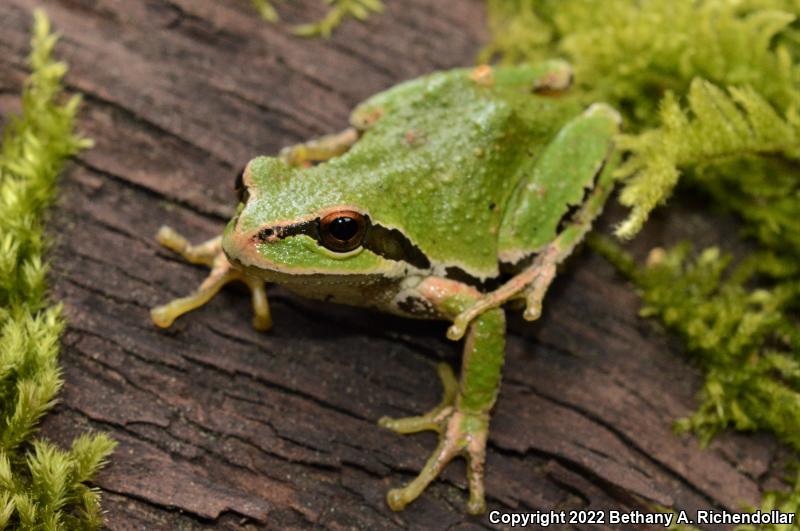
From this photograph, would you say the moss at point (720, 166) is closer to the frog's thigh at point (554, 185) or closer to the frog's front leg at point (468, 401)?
the frog's thigh at point (554, 185)

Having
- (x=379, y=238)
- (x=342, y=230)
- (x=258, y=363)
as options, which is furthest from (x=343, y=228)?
(x=258, y=363)

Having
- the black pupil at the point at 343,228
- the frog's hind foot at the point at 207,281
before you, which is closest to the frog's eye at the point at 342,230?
the black pupil at the point at 343,228

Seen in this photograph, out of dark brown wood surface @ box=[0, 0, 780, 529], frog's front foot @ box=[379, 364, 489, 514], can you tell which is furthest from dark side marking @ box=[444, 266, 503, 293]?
frog's front foot @ box=[379, 364, 489, 514]

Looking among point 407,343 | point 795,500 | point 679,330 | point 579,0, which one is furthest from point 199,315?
point 579,0

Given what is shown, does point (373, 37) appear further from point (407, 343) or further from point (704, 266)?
point (704, 266)

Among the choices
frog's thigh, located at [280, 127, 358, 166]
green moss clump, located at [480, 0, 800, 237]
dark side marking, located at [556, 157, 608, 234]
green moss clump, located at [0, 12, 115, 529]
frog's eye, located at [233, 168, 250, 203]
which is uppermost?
green moss clump, located at [480, 0, 800, 237]

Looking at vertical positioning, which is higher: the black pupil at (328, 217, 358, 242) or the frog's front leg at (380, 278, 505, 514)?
the black pupil at (328, 217, 358, 242)

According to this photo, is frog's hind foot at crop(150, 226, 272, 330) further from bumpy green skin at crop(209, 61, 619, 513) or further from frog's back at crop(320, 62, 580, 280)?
frog's back at crop(320, 62, 580, 280)
